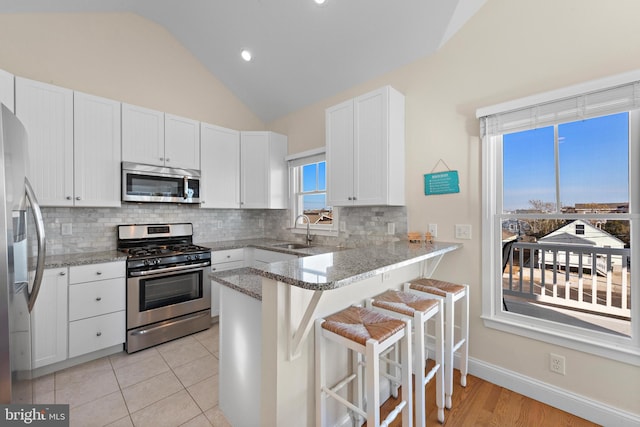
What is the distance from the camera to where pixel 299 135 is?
3871mm

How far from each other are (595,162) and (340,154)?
1953mm

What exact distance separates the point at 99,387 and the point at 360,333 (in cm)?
217

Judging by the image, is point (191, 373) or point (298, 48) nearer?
point (191, 373)

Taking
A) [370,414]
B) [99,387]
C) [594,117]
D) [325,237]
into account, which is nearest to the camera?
[370,414]

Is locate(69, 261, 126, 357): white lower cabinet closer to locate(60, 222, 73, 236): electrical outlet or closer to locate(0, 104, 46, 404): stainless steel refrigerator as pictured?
locate(60, 222, 73, 236): electrical outlet

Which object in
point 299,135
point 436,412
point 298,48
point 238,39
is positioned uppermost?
point 238,39

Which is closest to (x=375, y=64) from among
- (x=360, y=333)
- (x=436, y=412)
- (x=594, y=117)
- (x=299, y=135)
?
(x=299, y=135)

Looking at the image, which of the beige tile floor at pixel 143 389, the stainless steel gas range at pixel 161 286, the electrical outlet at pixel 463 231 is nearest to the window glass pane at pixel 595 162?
the electrical outlet at pixel 463 231

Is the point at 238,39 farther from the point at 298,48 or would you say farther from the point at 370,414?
the point at 370,414

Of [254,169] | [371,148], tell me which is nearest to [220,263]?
[254,169]

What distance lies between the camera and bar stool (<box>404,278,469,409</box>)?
1862 mm

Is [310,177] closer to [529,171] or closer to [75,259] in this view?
[529,171]

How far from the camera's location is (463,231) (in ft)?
7.69

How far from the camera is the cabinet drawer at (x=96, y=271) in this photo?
7.76 feet
